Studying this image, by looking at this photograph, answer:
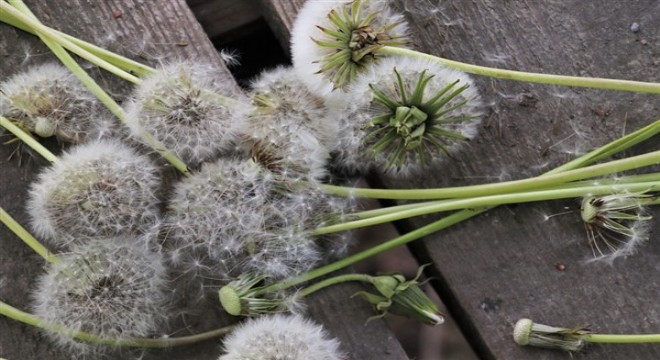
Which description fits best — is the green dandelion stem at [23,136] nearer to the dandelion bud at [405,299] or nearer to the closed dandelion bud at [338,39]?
the closed dandelion bud at [338,39]

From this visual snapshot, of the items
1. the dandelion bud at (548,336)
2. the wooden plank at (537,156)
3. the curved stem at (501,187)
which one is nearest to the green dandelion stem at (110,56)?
the wooden plank at (537,156)

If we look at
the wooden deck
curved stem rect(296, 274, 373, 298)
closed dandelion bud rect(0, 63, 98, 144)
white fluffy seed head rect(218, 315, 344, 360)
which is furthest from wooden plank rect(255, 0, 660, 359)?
closed dandelion bud rect(0, 63, 98, 144)

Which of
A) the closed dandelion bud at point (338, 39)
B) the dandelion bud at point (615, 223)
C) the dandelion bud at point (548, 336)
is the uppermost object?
the closed dandelion bud at point (338, 39)

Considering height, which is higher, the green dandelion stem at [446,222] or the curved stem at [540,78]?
the curved stem at [540,78]

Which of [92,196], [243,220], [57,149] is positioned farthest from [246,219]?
[57,149]

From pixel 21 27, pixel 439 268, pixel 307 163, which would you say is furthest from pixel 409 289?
pixel 21 27

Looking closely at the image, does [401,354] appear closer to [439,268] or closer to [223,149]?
[439,268]

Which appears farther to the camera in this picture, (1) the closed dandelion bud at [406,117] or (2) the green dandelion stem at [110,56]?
(2) the green dandelion stem at [110,56]
